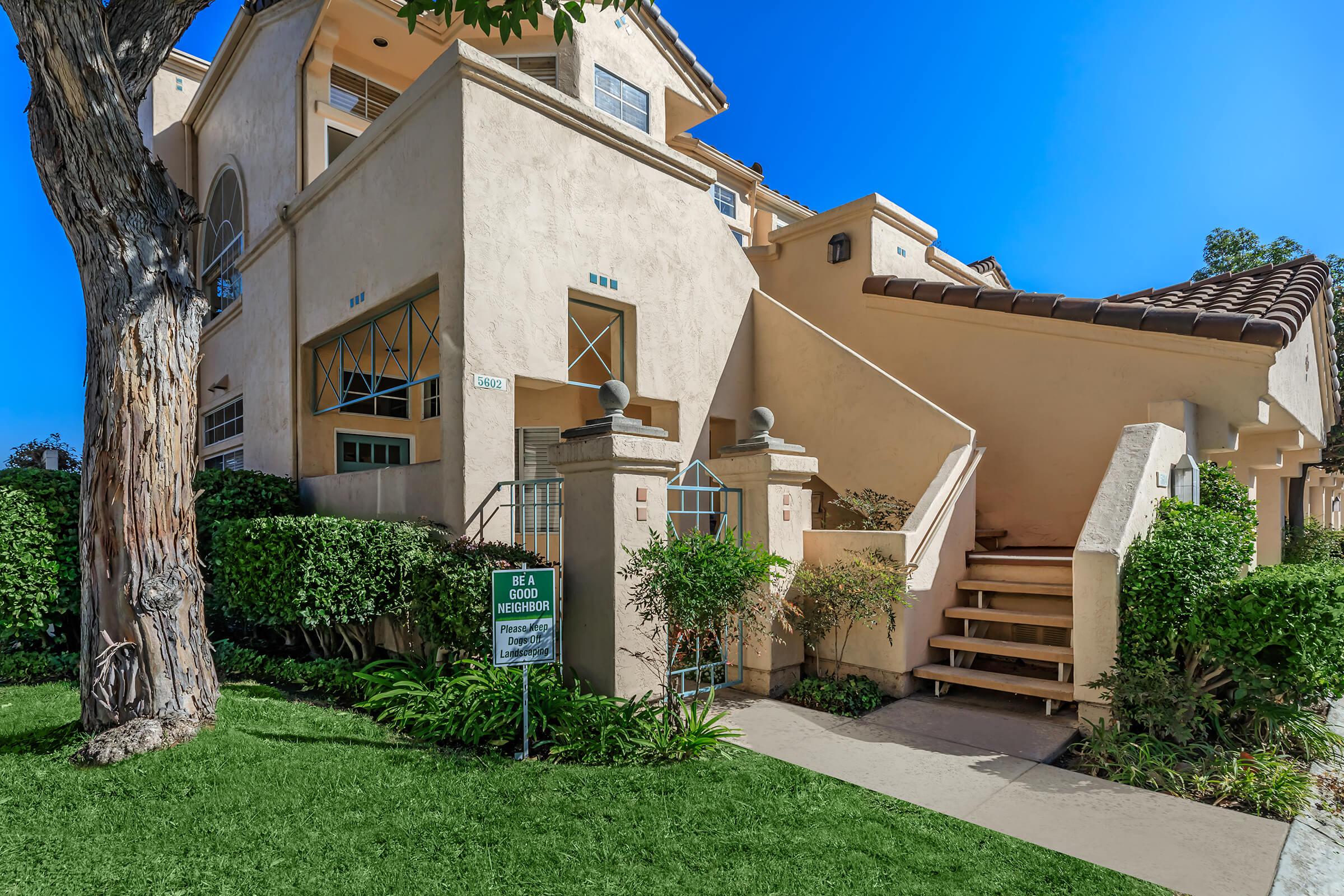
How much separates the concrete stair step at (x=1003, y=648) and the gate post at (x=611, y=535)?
2.82 metres

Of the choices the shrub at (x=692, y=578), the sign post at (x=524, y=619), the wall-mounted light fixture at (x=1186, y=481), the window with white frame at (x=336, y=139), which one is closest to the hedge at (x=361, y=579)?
the sign post at (x=524, y=619)

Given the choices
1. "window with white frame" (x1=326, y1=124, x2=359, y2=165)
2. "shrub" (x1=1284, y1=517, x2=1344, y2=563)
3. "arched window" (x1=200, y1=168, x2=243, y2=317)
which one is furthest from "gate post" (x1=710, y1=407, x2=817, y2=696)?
"shrub" (x1=1284, y1=517, x2=1344, y2=563)

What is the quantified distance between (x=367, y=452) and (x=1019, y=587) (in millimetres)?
9568

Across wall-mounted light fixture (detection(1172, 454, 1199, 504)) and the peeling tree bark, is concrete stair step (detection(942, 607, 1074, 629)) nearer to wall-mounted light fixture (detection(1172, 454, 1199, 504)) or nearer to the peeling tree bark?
wall-mounted light fixture (detection(1172, 454, 1199, 504))

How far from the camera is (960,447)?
794cm

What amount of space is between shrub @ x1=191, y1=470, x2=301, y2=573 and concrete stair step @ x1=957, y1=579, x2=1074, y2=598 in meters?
8.15

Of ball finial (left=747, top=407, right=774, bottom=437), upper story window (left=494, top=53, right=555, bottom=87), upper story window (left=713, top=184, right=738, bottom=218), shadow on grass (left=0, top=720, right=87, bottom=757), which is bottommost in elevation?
shadow on grass (left=0, top=720, right=87, bottom=757)

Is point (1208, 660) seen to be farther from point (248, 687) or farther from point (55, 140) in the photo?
point (55, 140)

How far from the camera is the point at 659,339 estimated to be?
9.12 m

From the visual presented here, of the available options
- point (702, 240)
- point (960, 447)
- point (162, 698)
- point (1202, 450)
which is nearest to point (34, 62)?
point (162, 698)

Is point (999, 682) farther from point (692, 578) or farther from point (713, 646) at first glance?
point (692, 578)

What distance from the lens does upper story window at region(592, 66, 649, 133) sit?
12297 mm

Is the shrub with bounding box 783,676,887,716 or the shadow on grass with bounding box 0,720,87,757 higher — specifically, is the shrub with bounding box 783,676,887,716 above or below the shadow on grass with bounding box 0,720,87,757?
below

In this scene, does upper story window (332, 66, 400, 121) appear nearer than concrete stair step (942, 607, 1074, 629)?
No
